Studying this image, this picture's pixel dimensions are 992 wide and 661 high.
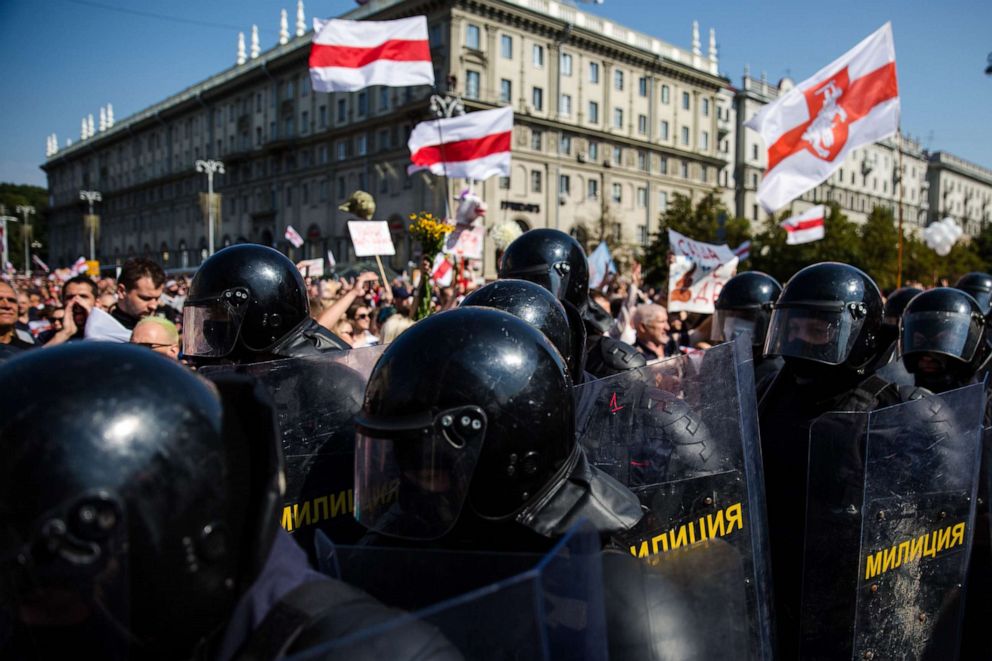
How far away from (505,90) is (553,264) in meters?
42.2

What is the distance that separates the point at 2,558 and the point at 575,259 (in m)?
3.62

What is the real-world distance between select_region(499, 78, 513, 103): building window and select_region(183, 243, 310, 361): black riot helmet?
4280 cm

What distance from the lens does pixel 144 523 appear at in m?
0.98

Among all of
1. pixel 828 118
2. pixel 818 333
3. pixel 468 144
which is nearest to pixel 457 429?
pixel 818 333

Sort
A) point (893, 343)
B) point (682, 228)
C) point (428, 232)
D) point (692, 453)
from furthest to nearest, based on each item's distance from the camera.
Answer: point (682, 228)
point (428, 232)
point (893, 343)
point (692, 453)

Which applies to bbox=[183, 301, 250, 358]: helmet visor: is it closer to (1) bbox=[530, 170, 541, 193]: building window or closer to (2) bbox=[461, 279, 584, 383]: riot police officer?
(2) bbox=[461, 279, 584, 383]: riot police officer

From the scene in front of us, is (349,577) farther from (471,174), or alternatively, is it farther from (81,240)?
(81,240)

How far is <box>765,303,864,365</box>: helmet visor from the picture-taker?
9.89 feet

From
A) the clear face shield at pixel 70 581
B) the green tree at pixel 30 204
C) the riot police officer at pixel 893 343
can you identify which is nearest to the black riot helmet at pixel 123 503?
the clear face shield at pixel 70 581

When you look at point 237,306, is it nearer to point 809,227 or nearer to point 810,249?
point 809,227

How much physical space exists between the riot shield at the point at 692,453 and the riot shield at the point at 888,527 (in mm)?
197

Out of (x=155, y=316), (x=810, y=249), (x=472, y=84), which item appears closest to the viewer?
(x=155, y=316)

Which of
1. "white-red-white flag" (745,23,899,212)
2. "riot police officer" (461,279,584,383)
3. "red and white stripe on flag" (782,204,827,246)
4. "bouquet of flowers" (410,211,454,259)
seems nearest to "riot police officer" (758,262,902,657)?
"riot police officer" (461,279,584,383)

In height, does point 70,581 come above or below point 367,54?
below
